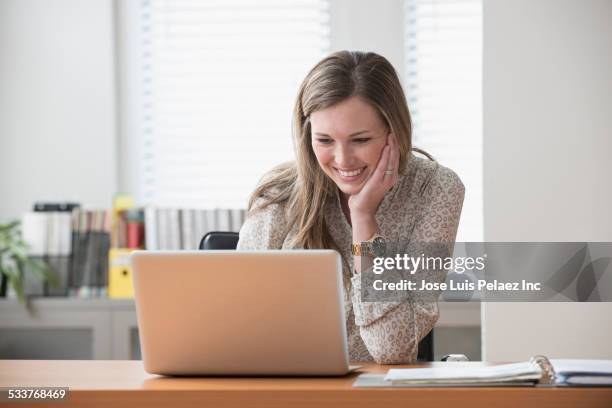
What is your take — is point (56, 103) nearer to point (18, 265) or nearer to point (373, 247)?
point (18, 265)

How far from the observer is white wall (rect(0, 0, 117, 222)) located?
3977 mm

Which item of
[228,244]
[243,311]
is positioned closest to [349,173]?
[228,244]

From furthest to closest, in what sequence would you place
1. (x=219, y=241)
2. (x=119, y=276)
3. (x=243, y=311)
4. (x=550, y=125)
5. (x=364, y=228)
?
(x=119, y=276)
(x=550, y=125)
(x=219, y=241)
(x=364, y=228)
(x=243, y=311)

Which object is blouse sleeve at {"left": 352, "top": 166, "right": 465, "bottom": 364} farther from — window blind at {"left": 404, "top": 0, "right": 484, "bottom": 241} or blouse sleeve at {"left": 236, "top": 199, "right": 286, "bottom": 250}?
window blind at {"left": 404, "top": 0, "right": 484, "bottom": 241}

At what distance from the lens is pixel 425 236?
2.16 meters

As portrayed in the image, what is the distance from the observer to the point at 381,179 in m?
2.21

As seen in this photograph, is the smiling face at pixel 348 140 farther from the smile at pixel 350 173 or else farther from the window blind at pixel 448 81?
the window blind at pixel 448 81

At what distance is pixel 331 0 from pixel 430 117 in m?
0.69

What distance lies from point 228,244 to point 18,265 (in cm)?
171

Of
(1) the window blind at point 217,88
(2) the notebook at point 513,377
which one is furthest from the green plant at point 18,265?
(2) the notebook at point 513,377

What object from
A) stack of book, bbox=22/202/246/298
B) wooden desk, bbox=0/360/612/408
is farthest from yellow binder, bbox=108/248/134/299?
wooden desk, bbox=0/360/612/408

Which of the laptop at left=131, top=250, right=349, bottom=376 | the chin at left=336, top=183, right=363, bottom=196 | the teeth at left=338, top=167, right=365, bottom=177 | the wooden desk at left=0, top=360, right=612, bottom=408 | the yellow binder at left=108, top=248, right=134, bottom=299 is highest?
the teeth at left=338, top=167, right=365, bottom=177

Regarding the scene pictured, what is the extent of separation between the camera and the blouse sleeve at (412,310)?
6.40 ft

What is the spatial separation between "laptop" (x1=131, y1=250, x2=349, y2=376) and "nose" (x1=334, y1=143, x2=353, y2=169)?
64cm
